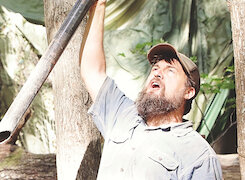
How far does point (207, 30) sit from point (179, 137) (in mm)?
4661

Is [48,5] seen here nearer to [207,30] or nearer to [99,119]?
[99,119]

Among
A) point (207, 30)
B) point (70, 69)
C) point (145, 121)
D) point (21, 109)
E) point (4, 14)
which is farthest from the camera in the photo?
point (4, 14)

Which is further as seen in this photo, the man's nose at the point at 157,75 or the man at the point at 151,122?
the man's nose at the point at 157,75

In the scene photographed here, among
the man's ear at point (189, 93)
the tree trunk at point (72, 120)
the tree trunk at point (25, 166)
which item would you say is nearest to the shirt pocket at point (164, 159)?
the man's ear at point (189, 93)

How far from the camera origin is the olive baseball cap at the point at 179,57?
245 cm

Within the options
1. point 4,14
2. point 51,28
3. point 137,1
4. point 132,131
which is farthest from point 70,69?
point 4,14

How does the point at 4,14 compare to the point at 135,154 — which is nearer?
the point at 135,154

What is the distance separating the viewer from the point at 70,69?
10.5ft

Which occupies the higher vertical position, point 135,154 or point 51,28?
point 51,28

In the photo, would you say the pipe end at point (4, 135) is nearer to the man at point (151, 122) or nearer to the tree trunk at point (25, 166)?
the man at point (151, 122)

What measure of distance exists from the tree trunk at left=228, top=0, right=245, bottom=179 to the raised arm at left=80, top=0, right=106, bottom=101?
0.97 meters

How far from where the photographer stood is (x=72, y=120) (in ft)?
10.4

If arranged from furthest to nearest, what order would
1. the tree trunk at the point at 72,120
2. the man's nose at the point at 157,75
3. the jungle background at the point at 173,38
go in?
1. the jungle background at the point at 173,38
2. the tree trunk at the point at 72,120
3. the man's nose at the point at 157,75

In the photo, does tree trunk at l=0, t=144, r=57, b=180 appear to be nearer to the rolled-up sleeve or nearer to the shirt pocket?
the rolled-up sleeve
